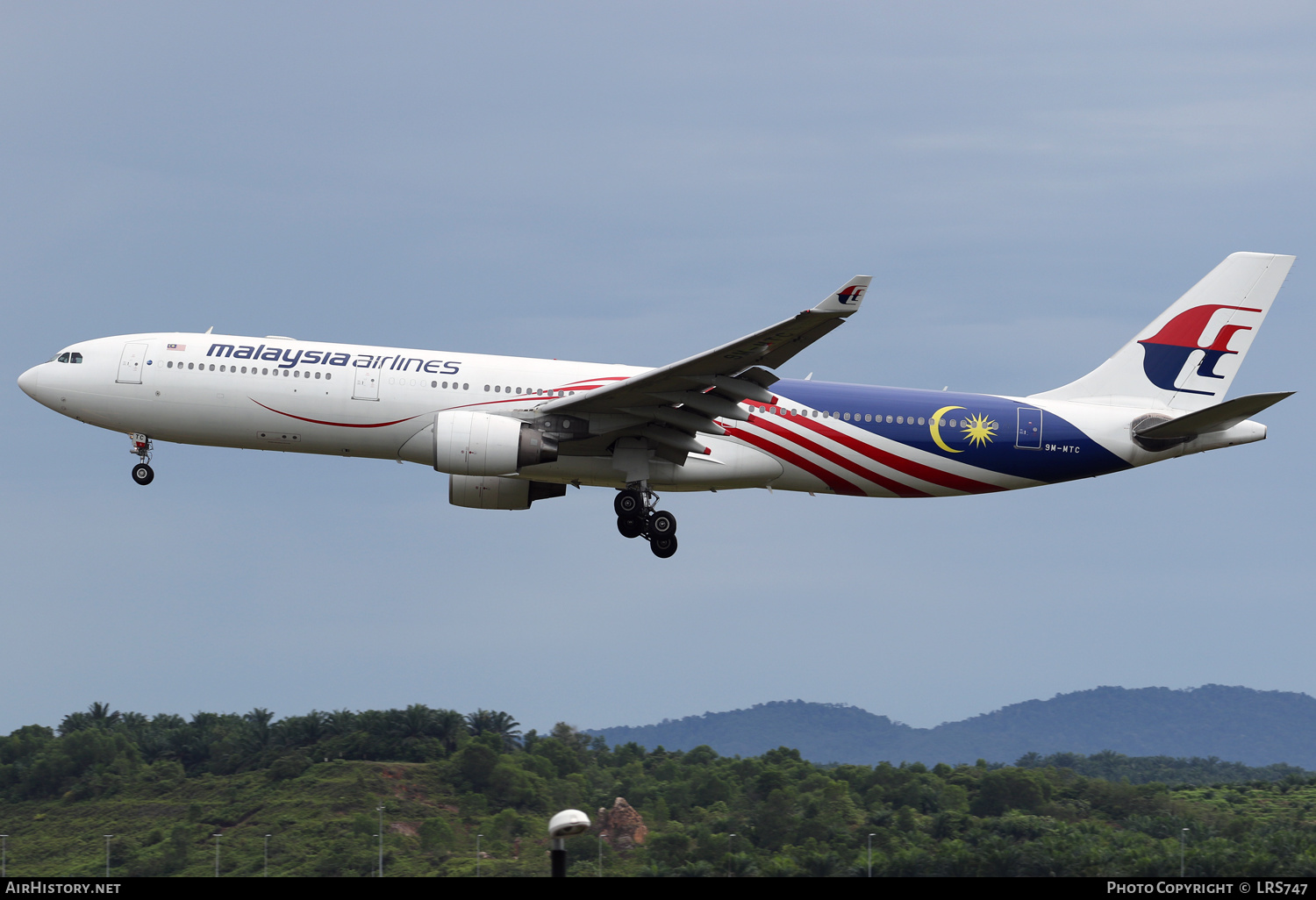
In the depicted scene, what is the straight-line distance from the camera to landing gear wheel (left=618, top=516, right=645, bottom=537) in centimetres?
3494

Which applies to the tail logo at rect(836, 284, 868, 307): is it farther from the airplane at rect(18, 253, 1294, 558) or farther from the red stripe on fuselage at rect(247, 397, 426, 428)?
the red stripe on fuselage at rect(247, 397, 426, 428)

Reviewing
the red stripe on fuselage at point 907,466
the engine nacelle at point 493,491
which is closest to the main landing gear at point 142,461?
the engine nacelle at point 493,491

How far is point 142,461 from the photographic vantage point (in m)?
36.1

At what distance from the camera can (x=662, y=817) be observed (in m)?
58.7

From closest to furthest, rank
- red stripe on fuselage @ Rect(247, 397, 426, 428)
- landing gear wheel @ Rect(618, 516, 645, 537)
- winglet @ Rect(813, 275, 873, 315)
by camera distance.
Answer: winglet @ Rect(813, 275, 873, 315) < red stripe on fuselage @ Rect(247, 397, 426, 428) < landing gear wheel @ Rect(618, 516, 645, 537)

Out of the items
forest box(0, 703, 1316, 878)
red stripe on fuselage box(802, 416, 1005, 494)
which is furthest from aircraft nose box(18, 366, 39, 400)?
forest box(0, 703, 1316, 878)

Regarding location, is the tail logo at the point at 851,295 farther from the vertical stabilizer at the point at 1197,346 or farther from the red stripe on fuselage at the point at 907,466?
the vertical stabilizer at the point at 1197,346

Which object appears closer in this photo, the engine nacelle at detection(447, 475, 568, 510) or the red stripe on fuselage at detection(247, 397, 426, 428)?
the red stripe on fuselage at detection(247, 397, 426, 428)

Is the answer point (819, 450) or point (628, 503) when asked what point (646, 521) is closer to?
point (628, 503)

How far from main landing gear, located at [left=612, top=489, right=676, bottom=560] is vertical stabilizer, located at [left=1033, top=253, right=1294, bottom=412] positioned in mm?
11084

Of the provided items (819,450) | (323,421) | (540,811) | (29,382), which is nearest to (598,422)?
(819,450)

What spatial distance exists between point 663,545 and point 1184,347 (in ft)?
52.1
